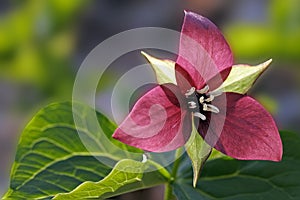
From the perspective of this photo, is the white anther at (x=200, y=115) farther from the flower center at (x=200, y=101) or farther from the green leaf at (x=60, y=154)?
the green leaf at (x=60, y=154)

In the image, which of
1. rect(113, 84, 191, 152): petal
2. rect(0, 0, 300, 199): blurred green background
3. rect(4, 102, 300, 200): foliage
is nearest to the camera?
rect(113, 84, 191, 152): petal

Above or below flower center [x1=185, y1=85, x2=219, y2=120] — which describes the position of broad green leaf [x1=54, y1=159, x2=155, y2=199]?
below

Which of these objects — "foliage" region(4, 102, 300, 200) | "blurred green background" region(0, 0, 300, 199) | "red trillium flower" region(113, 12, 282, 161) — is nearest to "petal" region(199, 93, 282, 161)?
"red trillium flower" region(113, 12, 282, 161)

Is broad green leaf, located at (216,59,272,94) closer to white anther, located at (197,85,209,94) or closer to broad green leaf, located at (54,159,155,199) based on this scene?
white anther, located at (197,85,209,94)

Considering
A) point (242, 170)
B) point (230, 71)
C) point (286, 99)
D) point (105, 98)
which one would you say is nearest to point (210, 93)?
point (230, 71)

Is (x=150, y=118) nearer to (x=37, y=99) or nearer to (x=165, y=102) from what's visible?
(x=165, y=102)

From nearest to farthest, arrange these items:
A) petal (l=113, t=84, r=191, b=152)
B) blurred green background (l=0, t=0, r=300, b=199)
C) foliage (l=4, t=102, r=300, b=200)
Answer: petal (l=113, t=84, r=191, b=152)
foliage (l=4, t=102, r=300, b=200)
blurred green background (l=0, t=0, r=300, b=199)

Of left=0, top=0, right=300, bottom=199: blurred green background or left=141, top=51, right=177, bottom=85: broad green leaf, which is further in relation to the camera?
left=0, top=0, right=300, bottom=199: blurred green background

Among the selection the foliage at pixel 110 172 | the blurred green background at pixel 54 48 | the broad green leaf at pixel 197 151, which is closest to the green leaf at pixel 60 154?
the foliage at pixel 110 172
